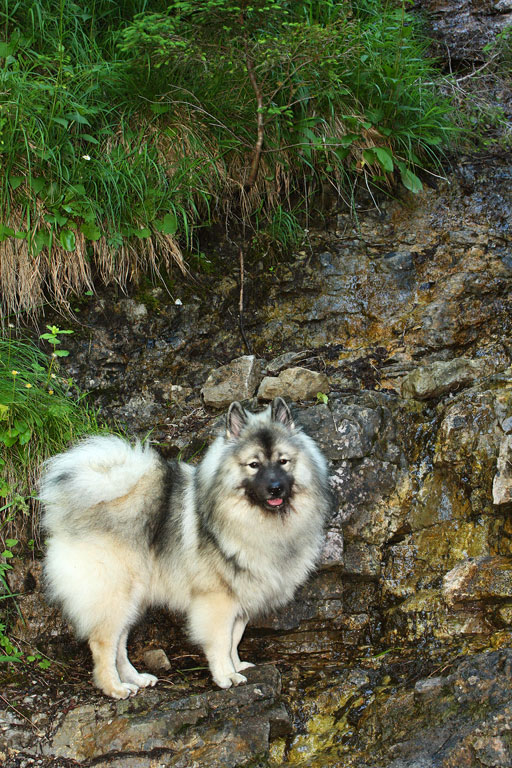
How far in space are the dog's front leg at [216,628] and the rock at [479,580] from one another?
1100 millimetres

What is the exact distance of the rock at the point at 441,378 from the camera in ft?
13.6

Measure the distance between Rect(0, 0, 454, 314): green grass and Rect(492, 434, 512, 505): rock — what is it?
241cm

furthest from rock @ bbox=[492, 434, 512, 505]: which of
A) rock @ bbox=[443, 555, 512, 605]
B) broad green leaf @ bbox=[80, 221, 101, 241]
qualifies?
broad green leaf @ bbox=[80, 221, 101, 241]

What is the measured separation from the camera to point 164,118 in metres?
4.92

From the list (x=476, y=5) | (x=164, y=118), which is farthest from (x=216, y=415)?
(x=476, y=5)

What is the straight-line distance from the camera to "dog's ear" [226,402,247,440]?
11.3ft

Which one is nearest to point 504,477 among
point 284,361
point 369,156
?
point 284,361

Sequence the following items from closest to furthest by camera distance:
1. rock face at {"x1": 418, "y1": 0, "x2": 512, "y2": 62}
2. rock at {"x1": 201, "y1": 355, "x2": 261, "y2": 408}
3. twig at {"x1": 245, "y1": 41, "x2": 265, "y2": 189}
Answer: rock at {"x1": 201, "y1": 355, "x2": 261, "y2": 408}, twig at {"x1": 245, "y1": 41, "x2": 265, "y2": 189}, rock face at {"x1": 418, "y1": 0, "x2": 512, "y2": 62}

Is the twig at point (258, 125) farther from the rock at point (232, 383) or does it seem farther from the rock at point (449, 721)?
the rock at point (449, 721)

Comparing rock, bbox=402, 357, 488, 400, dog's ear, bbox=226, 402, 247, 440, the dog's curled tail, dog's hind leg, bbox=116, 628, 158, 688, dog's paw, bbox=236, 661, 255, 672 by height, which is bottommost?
dog's paw, bbox=236, 661, 255, 672

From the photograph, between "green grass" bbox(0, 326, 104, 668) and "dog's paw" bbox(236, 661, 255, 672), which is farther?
"green grass" bbox(0, 326, 104, 668)

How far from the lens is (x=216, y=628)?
329cm

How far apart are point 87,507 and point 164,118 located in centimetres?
311

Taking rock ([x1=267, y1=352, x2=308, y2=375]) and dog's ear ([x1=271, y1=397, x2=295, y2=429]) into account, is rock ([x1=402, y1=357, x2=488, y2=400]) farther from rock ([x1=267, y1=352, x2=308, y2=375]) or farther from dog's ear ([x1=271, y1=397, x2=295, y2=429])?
dog's ear ([x1=271, y1=397, x2=295, y2=429])
